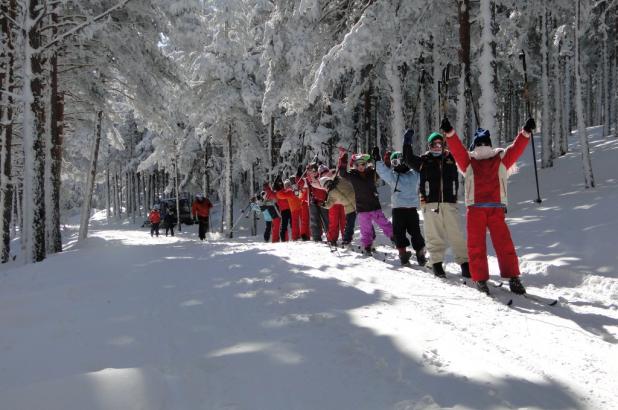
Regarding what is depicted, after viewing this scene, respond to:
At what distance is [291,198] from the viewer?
13.0m

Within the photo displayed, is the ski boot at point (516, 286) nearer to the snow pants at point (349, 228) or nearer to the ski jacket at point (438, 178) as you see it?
the ski jacket at point (438, 178)

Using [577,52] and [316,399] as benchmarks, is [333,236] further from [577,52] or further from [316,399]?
[577,52]

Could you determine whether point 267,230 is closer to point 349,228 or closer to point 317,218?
point 317,218

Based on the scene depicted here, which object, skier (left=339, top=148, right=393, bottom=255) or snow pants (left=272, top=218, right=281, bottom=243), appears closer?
skier (left=339, top=148, right=393, bottom=255)

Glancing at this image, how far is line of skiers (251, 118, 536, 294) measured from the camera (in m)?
5.61

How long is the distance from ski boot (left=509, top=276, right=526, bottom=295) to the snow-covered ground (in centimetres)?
39

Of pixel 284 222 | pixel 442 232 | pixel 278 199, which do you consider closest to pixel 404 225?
pixel 442 232

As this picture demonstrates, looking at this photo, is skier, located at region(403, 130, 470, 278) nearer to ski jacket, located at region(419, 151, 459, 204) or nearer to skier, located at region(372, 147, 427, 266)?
ski jacket, located at region(419, 151, 459, 204)

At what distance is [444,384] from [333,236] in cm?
694

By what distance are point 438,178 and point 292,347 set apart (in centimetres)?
414

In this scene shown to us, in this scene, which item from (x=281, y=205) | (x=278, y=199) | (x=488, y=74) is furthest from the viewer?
(x=281, y=205)

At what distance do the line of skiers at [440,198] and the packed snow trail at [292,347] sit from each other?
2.27ft

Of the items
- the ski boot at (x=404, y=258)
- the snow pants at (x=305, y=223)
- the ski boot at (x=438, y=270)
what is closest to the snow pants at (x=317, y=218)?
the snow pants at (x=305, y=223)

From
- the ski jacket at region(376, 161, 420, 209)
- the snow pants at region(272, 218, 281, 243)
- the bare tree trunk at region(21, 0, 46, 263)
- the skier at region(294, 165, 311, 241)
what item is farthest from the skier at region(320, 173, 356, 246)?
the bare tree trunk at region(21, 0, 46, 263)
